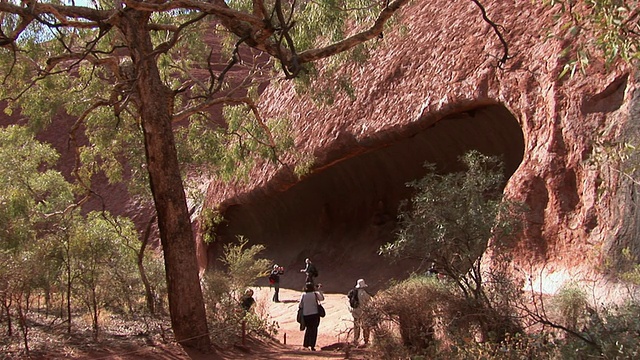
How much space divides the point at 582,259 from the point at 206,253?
14.1 meters

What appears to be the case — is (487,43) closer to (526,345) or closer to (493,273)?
(493,273)

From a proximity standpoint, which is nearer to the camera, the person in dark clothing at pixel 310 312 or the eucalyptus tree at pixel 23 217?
the eucalyptus tree at pixel 23 217

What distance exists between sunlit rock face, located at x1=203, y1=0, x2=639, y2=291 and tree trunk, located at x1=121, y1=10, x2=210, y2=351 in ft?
15.0

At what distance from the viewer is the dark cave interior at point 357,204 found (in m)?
15.5

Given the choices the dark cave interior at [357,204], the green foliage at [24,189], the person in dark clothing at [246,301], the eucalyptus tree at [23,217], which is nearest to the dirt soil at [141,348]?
the eucalyptus tree at [23,217]

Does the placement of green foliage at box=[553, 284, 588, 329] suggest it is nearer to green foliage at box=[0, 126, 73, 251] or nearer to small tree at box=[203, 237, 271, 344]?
small tree at box=[203, 237, 271, 344]

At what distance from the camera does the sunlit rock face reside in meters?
10.4

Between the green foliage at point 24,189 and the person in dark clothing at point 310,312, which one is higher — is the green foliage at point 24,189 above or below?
above

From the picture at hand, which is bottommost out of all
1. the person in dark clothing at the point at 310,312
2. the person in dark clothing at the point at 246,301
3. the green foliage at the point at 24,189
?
the person in dark clothing at the point at 310,312

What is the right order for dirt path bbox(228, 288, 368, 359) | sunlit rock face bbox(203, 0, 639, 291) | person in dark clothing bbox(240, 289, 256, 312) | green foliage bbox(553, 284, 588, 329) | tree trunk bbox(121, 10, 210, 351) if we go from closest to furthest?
green foliage bbox(553, 284, 588, 329) < tree trunk bbox(121, 10, 210, 351) < sunlit rock face bbox(203, 0, 639, 291) < dirt path bbox(228, 288, 368, 359) < person in dark clothing bbox(240, 289, 256, 312)

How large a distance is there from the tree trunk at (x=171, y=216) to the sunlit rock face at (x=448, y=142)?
4561 millimetres

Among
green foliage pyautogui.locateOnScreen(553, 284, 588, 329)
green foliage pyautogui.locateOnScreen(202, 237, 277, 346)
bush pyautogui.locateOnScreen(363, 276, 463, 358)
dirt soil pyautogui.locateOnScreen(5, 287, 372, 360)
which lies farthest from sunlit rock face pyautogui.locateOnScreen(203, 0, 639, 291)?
green foliage pyautogui.locateOnScreen(202, 237, 277, 346)

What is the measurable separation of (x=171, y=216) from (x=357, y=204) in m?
10.5

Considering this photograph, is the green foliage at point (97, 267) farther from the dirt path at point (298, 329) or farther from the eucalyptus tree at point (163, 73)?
the dirt path at point (298, 329)
